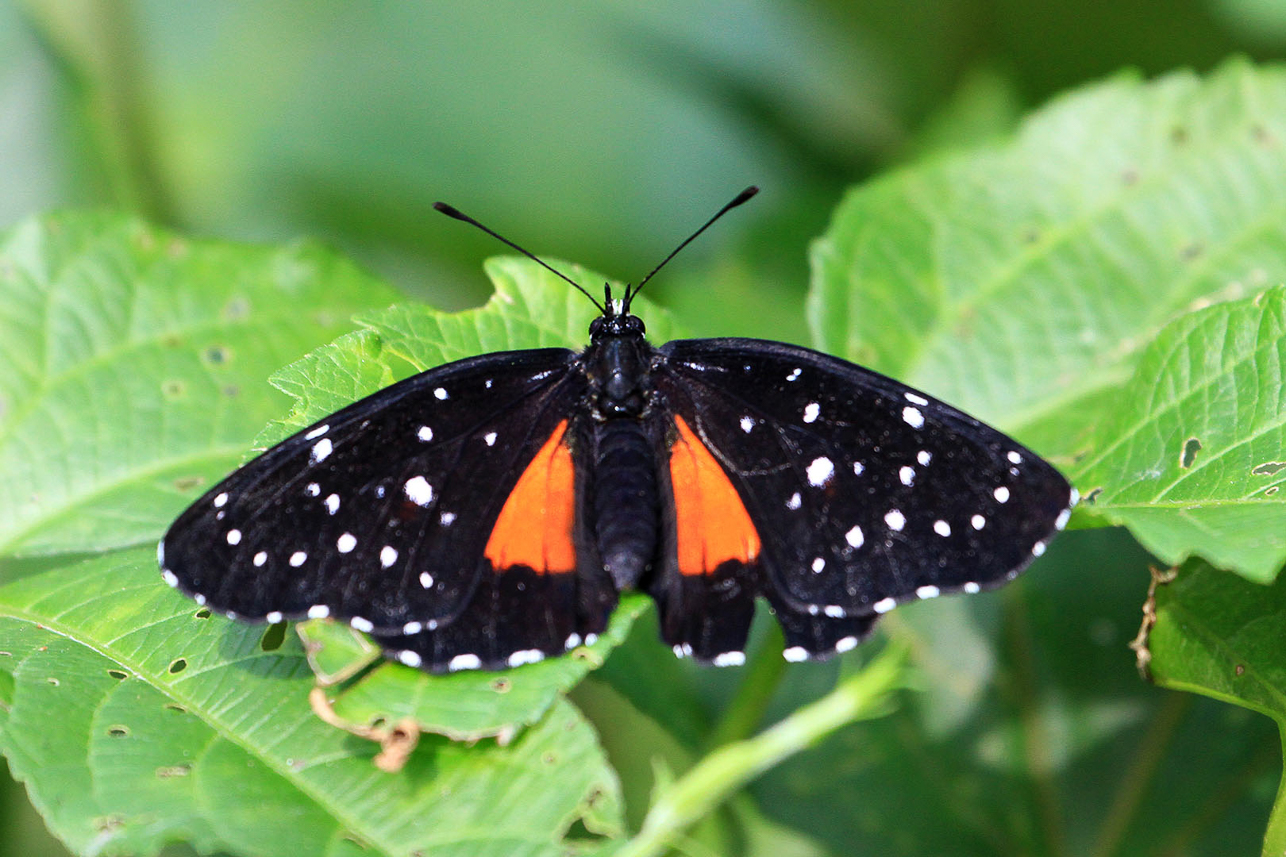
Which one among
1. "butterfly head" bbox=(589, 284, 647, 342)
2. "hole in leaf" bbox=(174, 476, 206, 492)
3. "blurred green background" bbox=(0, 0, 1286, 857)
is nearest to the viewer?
"butterfly head" bbox=(589, 284, 647, 342)

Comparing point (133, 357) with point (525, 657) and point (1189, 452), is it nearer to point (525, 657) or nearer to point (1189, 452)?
point (525, 657)

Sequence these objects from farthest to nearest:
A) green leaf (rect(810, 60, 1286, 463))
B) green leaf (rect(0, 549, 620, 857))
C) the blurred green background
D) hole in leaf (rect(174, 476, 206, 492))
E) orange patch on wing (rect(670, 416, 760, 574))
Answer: the blurred green background
green leaf (rect(810, 60, 1286, 463))
hole in leaf (rect(174, 476, 206, 492))
orange patch on wing (rect(670, 416, 760, 574))
green leaf (rect(0, 549, 620, 857))

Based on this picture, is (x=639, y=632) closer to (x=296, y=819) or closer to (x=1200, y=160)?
(x=296, y=819)

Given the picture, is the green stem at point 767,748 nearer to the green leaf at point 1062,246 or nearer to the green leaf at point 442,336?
the green leaf at point 442,336

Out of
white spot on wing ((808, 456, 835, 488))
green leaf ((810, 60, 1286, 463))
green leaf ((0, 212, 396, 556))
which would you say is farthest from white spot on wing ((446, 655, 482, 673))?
green leaf ((810, 60, 1286, 463))

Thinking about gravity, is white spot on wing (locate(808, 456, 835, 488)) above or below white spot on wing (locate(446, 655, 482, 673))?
above

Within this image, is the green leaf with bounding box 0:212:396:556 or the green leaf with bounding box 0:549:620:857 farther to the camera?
the green leaf with bounding box 0:212:396:556

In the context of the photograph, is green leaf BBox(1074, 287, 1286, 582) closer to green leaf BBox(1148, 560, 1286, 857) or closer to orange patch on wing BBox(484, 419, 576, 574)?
green leaf BBox(1148, 560, 1286, 857)

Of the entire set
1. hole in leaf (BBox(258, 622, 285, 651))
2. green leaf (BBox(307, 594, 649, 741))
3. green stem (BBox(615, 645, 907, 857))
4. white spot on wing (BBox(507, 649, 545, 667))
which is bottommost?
green stem (BBox(615, 645, 907, 857))
